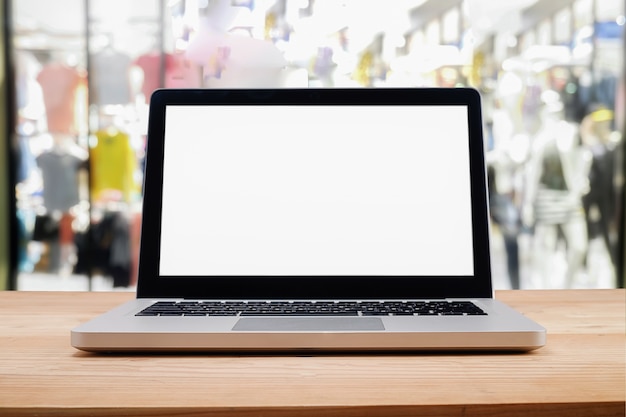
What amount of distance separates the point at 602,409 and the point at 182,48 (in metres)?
3.19

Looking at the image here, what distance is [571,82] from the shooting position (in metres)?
3.26

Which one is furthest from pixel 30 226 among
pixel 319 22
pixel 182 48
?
pixel 319 22

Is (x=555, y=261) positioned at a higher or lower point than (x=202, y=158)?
lower

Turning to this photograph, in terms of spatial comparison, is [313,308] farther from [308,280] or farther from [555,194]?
→ [555,194]

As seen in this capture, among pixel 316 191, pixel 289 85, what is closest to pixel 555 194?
pixel 289 85

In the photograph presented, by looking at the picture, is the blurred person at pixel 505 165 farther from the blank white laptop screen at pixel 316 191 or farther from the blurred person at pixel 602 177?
the blank white laptop screen at pixel 316 191

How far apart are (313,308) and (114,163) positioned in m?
2.90

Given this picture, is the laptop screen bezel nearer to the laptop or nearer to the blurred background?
the laptop

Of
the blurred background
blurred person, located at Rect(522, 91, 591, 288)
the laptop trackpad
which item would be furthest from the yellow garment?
the laptop trackpad

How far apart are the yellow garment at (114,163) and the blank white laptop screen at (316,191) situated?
2649 millimetres

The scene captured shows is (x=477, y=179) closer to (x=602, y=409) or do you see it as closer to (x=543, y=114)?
(x=602, y=409)

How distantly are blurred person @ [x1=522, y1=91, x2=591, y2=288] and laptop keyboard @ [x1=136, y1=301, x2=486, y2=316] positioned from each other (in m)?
2.90

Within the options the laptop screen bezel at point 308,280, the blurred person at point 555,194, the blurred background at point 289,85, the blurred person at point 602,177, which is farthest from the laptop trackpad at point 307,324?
the blurred person at point 602,177

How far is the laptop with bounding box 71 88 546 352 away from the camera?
2.19ft
